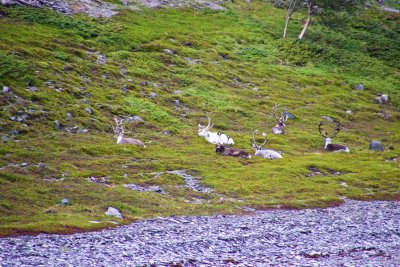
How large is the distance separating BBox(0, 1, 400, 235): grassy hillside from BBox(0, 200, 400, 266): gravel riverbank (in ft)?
4.82

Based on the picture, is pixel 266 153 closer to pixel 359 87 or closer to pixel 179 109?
pixel 179 109

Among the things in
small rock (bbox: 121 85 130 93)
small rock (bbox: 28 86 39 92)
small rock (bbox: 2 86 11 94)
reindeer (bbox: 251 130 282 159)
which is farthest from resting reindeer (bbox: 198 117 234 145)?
small rock (bbox: 2 86 11 94)

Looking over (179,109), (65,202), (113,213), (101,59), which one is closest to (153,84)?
(179,109)

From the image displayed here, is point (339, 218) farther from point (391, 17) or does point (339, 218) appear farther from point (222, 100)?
point (391, 17)

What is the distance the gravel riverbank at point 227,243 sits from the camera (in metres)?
18.3

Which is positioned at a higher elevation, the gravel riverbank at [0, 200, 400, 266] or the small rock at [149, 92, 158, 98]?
the gravel riverbank at [0, 200, 400, 266]

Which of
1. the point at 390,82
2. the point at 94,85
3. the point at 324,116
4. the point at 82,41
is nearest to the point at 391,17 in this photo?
the point at 390,82

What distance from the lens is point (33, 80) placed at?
44.2 meters

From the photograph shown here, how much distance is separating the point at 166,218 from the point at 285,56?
51859 mm

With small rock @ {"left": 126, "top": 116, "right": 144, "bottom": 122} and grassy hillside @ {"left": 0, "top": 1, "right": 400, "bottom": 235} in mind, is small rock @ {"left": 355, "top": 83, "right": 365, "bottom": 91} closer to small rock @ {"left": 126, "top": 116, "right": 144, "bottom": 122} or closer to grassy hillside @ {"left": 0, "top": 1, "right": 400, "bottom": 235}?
grassy hillside @ {"left": 0, "top": 1, "right": 400, "bottom": 235}

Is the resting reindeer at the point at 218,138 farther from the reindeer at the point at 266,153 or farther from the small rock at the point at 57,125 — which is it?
the small rock at the point at 57,125

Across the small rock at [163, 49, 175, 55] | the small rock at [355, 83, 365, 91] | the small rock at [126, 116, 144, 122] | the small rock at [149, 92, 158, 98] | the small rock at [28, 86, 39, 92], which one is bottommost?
the small rock at [126, 116, 144, 122]

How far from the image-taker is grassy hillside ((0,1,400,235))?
90.0 ft

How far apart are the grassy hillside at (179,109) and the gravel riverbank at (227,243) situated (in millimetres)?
1468
